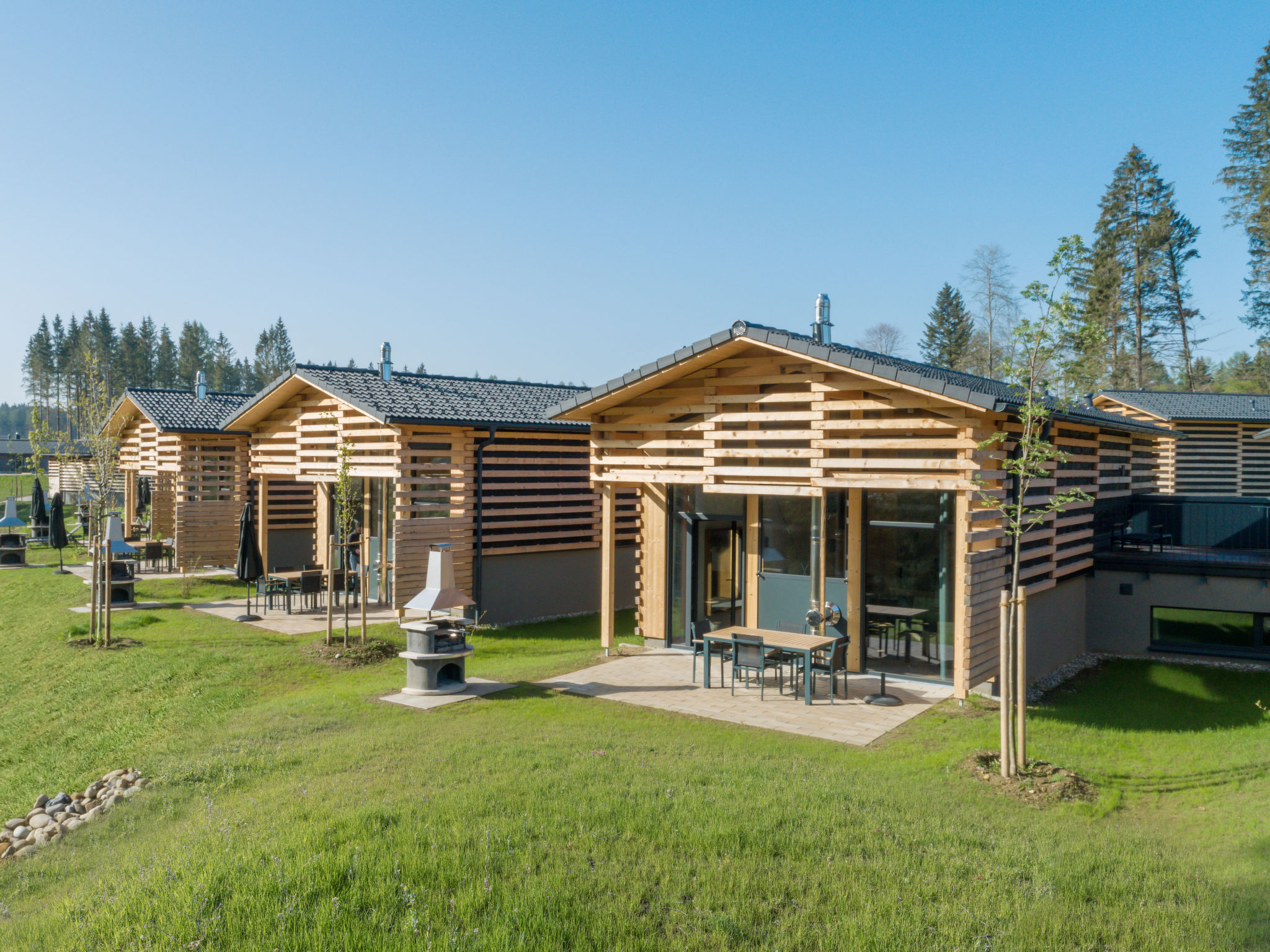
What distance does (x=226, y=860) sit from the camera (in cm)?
570

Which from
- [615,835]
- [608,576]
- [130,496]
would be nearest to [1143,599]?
[608,576]

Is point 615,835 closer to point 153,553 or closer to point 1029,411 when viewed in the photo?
point 1029,411

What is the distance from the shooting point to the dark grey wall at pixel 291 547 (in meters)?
22.4

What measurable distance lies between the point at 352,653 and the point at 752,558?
6.28m

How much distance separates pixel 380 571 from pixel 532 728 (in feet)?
32.6

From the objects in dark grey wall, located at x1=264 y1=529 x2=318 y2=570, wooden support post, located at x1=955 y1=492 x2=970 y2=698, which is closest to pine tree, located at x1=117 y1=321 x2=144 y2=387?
dark grey wall, located at x1=264 y1=529 x2=318 y2=570

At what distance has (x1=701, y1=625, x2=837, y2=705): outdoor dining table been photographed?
1043 cm

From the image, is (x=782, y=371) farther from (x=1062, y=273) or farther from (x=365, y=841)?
(x=365, y=841)

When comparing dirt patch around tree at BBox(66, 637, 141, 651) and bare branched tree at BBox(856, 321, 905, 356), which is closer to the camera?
dirt patch around tree at BBox(66, 637, 141, 651)

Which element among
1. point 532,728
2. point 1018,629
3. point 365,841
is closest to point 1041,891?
point 1018,629

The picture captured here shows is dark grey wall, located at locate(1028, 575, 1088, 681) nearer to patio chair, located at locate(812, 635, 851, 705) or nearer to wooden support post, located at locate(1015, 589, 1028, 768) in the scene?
patio chair, located at locate(812, 635, 851, 705)

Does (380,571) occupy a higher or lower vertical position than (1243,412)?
lower

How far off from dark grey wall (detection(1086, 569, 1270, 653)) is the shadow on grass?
592 millimetres

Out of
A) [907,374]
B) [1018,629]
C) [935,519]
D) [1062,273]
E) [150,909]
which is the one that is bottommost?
[150,909]
